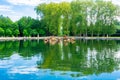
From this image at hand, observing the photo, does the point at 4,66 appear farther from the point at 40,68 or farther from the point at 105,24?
the point at 105,24

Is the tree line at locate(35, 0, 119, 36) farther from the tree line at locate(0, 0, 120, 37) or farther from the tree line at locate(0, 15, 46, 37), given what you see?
the tree line at locate(0, 15, 46, 37)

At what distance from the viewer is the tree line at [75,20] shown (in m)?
60.7

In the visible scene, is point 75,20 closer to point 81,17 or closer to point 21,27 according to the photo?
point 81,17

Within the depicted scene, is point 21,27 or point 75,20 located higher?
point 75,20

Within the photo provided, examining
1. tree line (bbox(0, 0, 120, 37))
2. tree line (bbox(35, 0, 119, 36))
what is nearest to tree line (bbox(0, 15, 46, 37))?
tree line (bbox(0, 0, 120, 37))

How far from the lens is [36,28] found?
64.5 metres

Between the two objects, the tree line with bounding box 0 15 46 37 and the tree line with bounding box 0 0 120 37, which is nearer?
the tree line with bounding box 0 15 46 37

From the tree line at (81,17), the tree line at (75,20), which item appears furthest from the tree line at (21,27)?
the tree line at (81,17)

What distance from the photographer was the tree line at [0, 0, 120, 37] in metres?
60.7

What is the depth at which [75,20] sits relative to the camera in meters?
61.5

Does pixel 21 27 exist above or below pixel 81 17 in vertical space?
below

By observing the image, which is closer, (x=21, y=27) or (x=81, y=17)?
(x=81, y=17)

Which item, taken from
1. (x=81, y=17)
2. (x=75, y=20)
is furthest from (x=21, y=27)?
(x=81, y=17)

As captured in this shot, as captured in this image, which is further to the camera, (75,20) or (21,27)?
(21,27)
